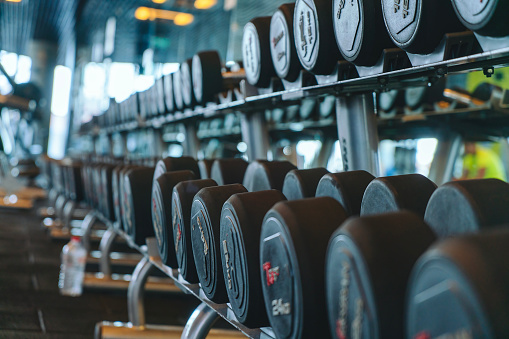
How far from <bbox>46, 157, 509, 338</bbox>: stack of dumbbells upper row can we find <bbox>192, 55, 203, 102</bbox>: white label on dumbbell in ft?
2.58

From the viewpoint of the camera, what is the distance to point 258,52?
4.81 feet

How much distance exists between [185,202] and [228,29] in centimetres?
367

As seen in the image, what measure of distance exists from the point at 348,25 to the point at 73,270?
2300 mm

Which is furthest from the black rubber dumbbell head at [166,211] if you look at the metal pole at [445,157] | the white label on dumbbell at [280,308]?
the metal pole at [445,157]

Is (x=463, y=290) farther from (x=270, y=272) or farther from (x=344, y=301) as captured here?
(x=270, y=272)

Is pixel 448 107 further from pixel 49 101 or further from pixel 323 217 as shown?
pixel 49 101

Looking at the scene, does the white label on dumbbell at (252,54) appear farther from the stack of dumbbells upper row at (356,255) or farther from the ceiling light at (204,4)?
the ceiling light at (204,4)

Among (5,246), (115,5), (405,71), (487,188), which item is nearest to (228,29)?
(5,246)

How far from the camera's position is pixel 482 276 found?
443 mm

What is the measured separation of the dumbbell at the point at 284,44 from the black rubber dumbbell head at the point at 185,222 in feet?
1.09

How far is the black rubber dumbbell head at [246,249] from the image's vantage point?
2.92ft

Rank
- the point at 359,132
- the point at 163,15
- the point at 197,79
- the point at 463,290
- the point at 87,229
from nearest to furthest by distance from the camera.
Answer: the point at 463,290 → the point at 359,132 → the point at 197,79 → the point at 87,229 → the point at 163,15

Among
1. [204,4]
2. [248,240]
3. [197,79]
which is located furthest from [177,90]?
[204,4]

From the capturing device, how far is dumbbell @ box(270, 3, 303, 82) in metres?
1.28
